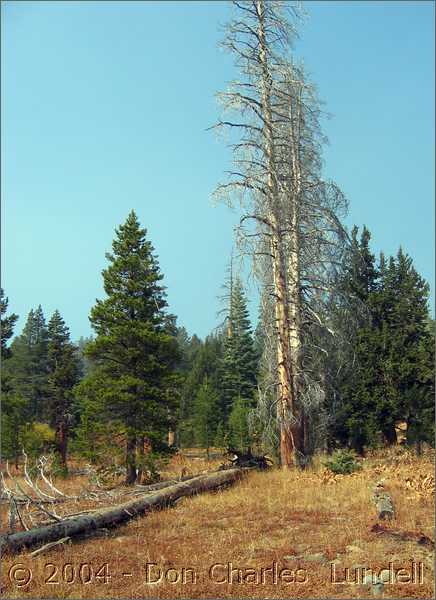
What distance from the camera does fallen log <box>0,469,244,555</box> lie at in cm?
794

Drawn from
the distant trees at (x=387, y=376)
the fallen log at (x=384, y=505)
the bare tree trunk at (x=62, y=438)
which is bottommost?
the bare tree trunk at (x=62, y=438)

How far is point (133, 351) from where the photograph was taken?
17.9 meters

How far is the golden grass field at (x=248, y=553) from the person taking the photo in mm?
6070

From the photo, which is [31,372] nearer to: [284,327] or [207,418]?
[207,418]

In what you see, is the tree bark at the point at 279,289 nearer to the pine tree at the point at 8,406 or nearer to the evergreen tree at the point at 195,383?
the pine tree at the point at 8,406

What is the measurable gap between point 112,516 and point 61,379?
24560mm

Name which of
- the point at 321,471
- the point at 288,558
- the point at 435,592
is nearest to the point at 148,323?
the point at 321,471

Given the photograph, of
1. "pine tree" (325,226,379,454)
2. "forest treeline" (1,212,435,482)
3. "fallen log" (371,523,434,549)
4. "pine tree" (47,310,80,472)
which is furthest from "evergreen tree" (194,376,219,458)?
"fallen log" (371,523,434,549)

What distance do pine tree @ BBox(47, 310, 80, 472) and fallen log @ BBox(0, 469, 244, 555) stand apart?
21.8 metres

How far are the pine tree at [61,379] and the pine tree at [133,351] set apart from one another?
14.3 meters

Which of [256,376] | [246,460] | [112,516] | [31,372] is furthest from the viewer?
[31,372]

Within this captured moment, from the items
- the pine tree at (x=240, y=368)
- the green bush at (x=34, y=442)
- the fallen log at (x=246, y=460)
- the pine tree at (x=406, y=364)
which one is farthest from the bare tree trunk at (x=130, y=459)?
the pine tree at (x=240, y=368)

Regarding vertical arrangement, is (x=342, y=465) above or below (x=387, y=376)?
below

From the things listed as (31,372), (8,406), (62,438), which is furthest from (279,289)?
(31,372)
